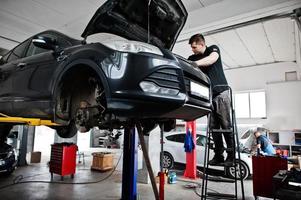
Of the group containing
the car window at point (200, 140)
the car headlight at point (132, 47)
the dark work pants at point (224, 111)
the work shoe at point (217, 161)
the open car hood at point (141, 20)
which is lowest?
the work shoe at point (217, 161)

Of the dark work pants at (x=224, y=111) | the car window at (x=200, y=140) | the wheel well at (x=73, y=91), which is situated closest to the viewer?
the wheel well at (x=73, y=91)

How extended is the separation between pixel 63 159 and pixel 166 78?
13.0ft

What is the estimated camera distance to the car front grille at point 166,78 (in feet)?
4.71

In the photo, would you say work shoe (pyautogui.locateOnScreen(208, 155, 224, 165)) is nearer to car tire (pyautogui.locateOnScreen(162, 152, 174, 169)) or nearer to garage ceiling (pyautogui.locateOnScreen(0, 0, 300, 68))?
garage ceiling (pyautogui.locateOnScreen(0, 0, 300, 68))

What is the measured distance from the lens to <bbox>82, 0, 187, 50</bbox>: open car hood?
79.0 inches

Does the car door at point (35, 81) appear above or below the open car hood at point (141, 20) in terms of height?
below

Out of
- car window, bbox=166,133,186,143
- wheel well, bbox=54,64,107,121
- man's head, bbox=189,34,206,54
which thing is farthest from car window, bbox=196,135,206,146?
wheel well, bbox=54,64,107,121

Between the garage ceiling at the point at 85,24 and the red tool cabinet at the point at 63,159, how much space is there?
2529 mm

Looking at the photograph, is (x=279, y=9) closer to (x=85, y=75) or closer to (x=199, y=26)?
(x=199, y=26)

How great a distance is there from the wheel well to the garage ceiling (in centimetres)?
223

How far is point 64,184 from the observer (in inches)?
169

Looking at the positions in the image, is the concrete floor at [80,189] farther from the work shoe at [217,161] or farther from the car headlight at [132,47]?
the car headlight at [132,47]

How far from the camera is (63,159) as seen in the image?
4.63m

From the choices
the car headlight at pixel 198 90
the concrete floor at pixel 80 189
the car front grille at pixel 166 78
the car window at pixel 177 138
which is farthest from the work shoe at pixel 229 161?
the car window at pixel 177 138
